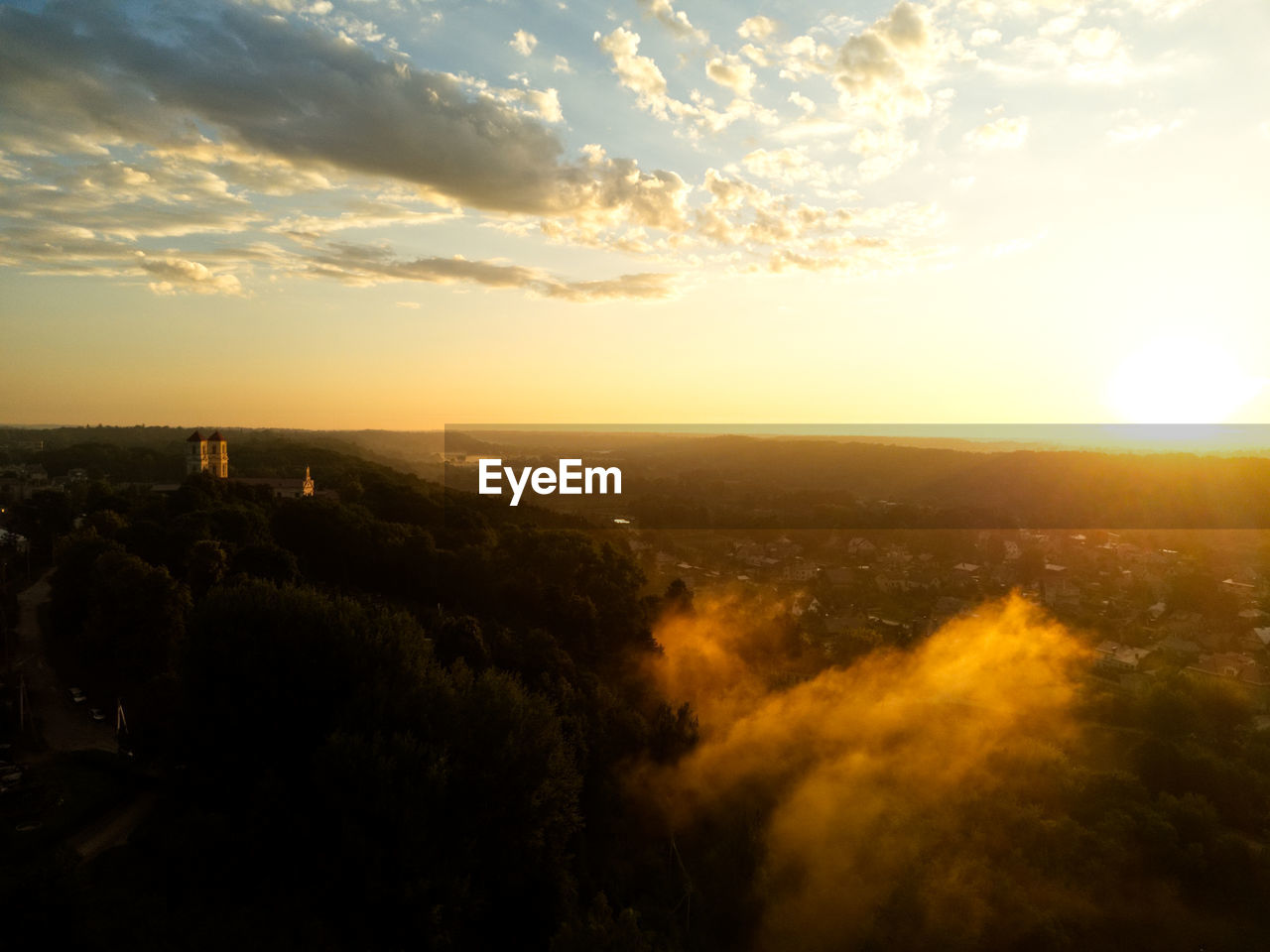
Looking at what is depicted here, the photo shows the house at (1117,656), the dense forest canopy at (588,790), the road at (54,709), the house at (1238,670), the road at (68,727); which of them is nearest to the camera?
the dense forest canopy at (588,790)

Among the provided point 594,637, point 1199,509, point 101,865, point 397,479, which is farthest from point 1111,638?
point 397,479

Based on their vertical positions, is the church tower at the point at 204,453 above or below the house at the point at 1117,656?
above

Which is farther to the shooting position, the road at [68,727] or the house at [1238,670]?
the house at [1238,670]

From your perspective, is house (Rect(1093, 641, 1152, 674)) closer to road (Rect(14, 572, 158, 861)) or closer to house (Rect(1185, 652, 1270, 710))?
house (Rect(1185, 652, 1270, 710))

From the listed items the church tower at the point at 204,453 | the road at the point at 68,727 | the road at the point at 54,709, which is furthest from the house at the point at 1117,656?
the church tower at the point at 204,453

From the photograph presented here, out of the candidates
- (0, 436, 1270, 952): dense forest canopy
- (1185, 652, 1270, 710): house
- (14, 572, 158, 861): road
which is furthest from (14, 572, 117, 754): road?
(1185, 652, 1270, 710): house

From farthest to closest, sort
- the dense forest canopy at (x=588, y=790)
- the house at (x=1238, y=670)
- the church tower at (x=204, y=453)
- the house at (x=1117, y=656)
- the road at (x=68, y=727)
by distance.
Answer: the church tower at (x=204, y=453) < the house at (x=1117, y=656) < the house at (x=1238, y=670) < the road at (x=68, y=727) < the dense forest canopy at (x=588, y=790)

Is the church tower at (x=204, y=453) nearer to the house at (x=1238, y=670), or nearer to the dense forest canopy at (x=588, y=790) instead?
the dense forest canopy at (x=588, y=790)

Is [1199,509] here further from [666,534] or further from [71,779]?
[71,779]

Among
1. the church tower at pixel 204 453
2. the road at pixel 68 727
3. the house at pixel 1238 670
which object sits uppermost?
the church tower at pixel 204 453
